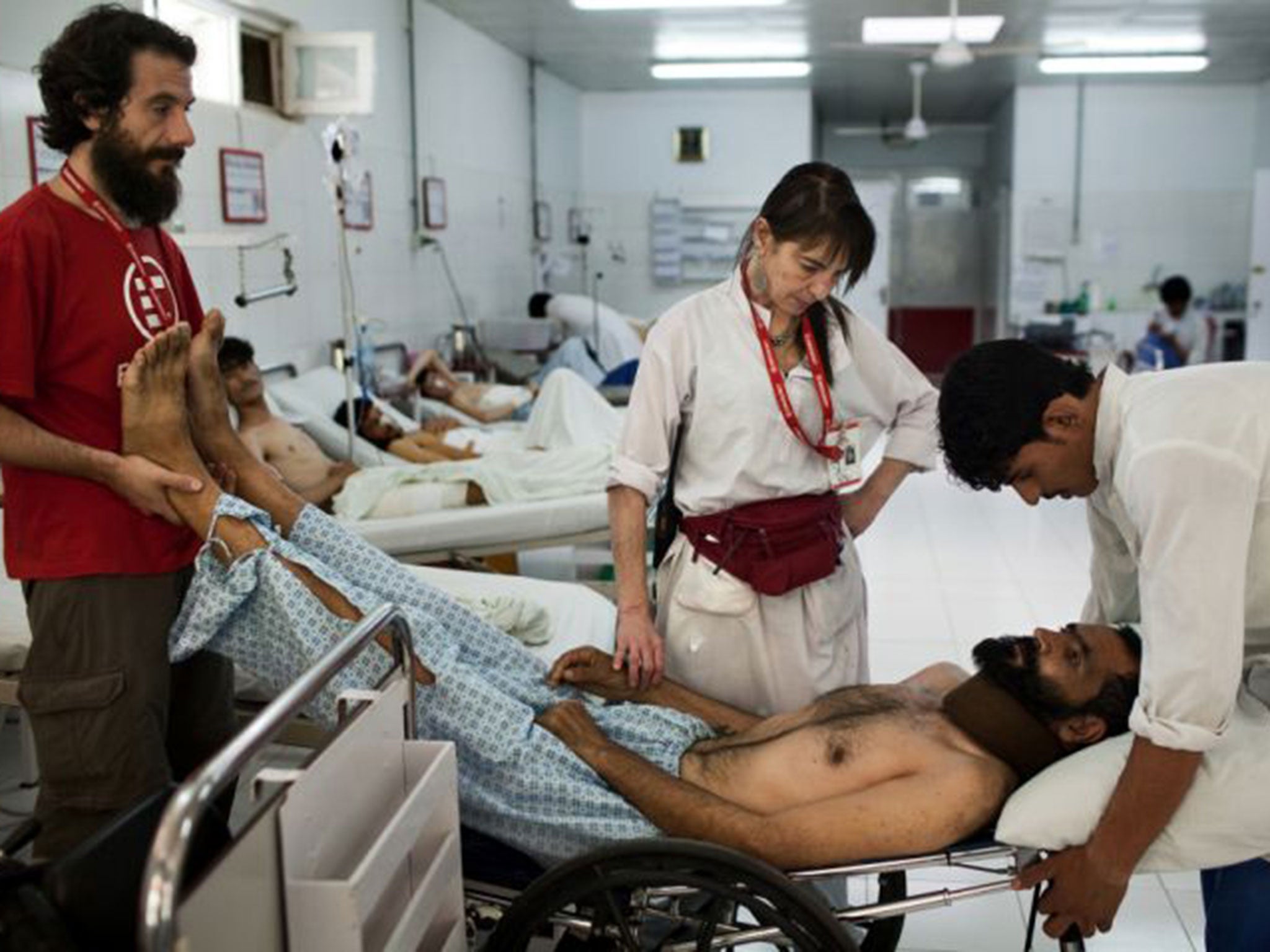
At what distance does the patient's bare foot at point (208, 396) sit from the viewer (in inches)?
80.6

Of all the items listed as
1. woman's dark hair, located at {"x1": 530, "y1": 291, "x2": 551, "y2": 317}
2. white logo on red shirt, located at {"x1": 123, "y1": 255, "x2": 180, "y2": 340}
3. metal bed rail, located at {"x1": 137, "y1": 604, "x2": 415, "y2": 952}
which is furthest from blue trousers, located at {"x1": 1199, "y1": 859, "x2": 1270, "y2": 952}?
woman's dark hair, located at {"x1": 530, "y1": 291, "x2": 551, "y2": 317}

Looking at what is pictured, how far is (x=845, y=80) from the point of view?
1006 centimetres

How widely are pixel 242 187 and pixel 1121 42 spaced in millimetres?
6297

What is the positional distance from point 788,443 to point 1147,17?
6.71m

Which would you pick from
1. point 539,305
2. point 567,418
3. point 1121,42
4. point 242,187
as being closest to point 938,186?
point 1121,42

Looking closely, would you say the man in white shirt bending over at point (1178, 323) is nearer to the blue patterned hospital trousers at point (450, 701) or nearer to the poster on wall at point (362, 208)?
the poster on wall at point (362, 208)

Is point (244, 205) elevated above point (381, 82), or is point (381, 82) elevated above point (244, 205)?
point (381, 82)

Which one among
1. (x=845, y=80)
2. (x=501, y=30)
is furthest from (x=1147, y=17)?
(x=501, y=30)

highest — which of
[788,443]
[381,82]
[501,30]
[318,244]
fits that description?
[501,30]

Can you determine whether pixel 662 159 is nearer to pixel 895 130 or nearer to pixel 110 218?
pixel 895 130

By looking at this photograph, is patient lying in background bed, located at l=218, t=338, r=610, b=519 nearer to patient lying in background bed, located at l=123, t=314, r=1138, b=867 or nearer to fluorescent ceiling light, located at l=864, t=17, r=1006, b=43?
patient lying in background bed, located at l=123, t=314, r=1138, b=867

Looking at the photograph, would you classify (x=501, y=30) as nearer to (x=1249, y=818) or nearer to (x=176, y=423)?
(x=176, y=423)

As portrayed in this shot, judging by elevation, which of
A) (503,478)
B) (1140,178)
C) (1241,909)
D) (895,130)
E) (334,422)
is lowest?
(1241,909)

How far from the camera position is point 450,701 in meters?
1.90
